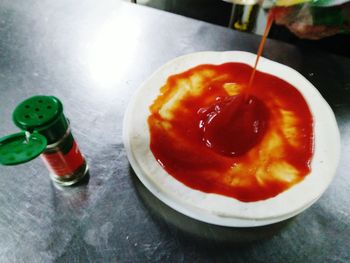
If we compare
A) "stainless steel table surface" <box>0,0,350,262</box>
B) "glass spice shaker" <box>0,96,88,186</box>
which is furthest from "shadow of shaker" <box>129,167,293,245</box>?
"glass spice shaker" <box>0,96,88,186</box>

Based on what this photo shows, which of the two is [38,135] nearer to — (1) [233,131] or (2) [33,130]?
(2) [33,130]

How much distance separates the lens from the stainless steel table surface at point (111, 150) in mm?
772

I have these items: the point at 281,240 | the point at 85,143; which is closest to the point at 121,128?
the point at 85,143

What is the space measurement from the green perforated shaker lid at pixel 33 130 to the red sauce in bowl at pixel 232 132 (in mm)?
291

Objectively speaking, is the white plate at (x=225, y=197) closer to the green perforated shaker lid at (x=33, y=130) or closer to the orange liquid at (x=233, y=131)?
the orange liquid at (x=233, y=131)

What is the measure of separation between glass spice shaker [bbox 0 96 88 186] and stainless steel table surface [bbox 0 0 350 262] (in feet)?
0.59

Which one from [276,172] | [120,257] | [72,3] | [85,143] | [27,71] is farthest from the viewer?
[72,3]

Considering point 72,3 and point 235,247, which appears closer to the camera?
point 235,247

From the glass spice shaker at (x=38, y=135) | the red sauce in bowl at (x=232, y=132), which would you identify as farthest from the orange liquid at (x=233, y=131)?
the glass spice shaker at (x=38, y=135)

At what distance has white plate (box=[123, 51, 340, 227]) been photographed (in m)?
0.77

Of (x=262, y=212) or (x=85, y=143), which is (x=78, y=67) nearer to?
(x=85, y=143)

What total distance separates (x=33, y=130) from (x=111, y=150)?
1.01ft

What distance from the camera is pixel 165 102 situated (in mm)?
1015

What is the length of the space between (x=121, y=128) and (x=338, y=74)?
819 mm
